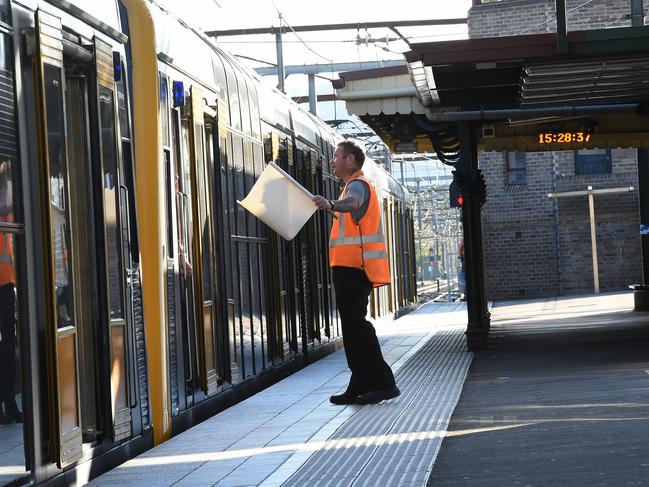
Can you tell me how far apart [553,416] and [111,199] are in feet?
9.71

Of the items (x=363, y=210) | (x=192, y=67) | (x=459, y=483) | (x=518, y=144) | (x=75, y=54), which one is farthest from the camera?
(x=518, y=144)

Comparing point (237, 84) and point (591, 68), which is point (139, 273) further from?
point (591, 68)

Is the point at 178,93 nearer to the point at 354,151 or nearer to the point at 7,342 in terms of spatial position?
the point at 354,151

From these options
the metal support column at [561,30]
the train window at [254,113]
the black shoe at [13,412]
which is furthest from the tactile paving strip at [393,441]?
the metal support column at [561,30]

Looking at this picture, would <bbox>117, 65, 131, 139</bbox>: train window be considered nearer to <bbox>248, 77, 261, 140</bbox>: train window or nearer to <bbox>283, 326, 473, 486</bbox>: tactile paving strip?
<bbox>283, 326, 473, 486</bbox>: tactile paving strip

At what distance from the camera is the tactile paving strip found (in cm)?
571

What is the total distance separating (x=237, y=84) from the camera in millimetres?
10281

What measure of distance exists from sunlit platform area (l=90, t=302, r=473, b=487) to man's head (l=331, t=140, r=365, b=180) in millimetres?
1610

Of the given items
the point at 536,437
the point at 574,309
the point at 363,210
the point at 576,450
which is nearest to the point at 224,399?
the point at 363,210

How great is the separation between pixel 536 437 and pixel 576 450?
63 centimetres

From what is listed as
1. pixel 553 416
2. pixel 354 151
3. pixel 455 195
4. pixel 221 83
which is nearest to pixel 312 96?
pixel 455 195

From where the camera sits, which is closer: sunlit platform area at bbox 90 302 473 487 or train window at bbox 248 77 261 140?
sunlit platform area at bbox 90 302 473 487

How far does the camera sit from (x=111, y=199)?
21.0 feet

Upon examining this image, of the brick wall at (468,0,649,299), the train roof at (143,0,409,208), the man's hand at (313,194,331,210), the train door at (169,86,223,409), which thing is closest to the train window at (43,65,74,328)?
the train roof at (143,0,409,208)
